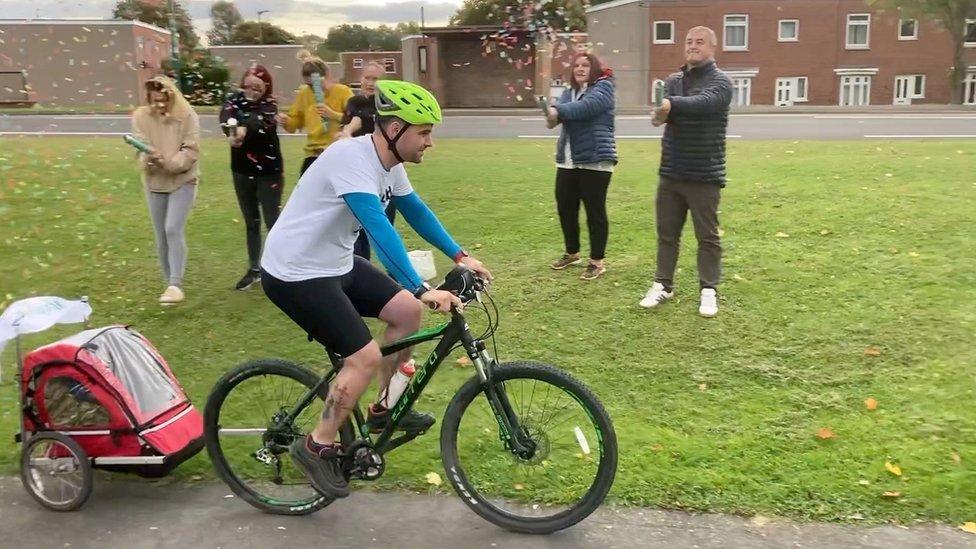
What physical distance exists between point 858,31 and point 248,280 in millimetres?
41792

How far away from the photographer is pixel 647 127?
2194cm

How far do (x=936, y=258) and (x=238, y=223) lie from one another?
7766mm

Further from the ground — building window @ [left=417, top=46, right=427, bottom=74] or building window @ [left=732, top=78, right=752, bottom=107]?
building window @ [left=417, top=46, right=427, bottom=74]

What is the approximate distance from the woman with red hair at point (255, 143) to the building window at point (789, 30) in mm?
39124

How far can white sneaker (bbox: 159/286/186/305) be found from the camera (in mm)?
6902

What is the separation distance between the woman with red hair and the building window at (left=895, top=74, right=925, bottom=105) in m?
42.5

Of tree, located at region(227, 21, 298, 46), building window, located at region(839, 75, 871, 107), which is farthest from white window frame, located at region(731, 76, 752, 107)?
tree, located at region(227, 21, 298, 46)

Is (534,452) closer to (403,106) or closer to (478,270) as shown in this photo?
(478,270)

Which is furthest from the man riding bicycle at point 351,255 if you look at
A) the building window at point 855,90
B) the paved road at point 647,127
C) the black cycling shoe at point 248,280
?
the building window at point 855,90

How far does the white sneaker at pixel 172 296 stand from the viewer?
6.90 meters

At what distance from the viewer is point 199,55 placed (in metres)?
10.6

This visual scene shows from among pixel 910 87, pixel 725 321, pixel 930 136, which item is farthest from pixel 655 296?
pixel 910 87

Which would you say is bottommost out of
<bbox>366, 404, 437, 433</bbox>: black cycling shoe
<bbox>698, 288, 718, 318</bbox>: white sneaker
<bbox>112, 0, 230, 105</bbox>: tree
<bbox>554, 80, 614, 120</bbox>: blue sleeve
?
<bbox>698, 288, 718, 318</bbox>: white sneaker

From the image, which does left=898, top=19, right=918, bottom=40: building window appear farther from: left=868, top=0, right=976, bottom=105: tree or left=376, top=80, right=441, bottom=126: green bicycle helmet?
left=376, top=80, right=441, bottom=126: green bicycle helmet
